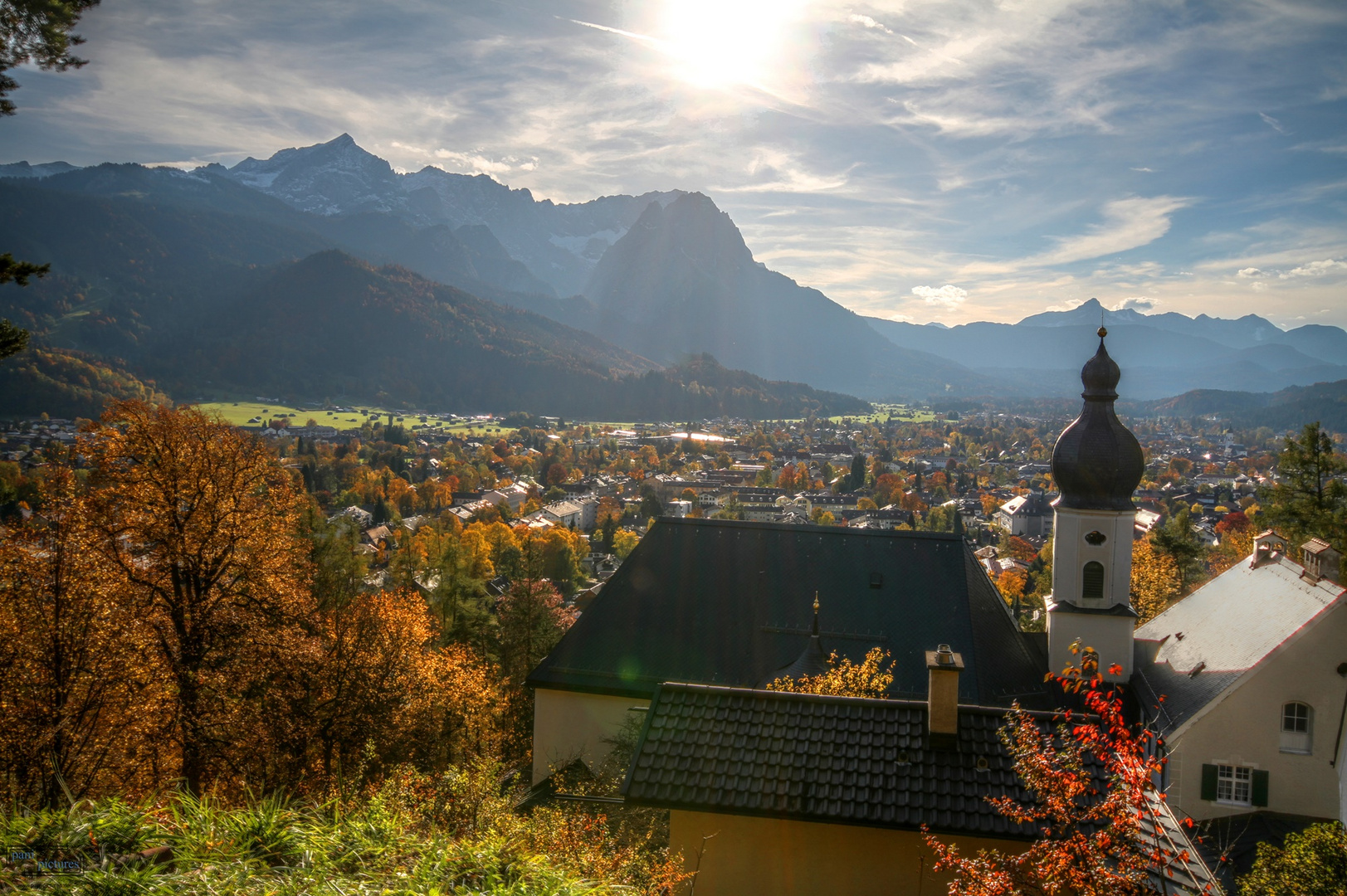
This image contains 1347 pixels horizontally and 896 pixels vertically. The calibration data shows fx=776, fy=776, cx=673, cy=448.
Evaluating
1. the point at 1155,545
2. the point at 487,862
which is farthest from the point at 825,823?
the point at 1155,545

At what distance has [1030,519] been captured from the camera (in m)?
103

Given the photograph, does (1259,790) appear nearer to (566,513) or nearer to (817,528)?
(817,528)

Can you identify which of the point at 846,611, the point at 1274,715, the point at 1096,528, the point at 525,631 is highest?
the point at 1096,528

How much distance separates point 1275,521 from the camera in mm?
31422

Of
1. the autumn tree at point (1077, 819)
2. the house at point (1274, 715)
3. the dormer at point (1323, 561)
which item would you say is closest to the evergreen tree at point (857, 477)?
the dormer at point (1323, 561)

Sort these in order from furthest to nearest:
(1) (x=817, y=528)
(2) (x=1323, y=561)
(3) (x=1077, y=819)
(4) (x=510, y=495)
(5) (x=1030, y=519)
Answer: (4) (x=510, y=495), (5) (x=1030, y=519), (1) (x=817, y=528), (2) (x=1323, y=561), (3) (x=1077, y=819)

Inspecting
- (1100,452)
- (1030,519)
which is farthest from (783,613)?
(1030,519)

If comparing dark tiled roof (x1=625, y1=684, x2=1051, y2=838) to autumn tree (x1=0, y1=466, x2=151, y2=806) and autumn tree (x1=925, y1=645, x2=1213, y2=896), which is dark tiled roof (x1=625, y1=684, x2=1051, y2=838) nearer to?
autumn tree (x1=925, y1=645, x2=1213, y2=896)

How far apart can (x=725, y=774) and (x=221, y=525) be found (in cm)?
1389

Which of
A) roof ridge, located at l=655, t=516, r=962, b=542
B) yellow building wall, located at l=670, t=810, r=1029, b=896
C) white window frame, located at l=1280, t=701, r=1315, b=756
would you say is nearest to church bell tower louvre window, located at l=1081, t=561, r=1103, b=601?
roof ridge, located at l=655, t=516, r=962, b=542

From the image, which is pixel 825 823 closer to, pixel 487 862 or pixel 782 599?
pixel 487 862

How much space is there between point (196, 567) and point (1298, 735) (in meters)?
25.1

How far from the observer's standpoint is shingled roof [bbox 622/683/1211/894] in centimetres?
874

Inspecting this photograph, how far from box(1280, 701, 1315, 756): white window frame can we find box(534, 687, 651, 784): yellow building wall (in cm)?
1515
